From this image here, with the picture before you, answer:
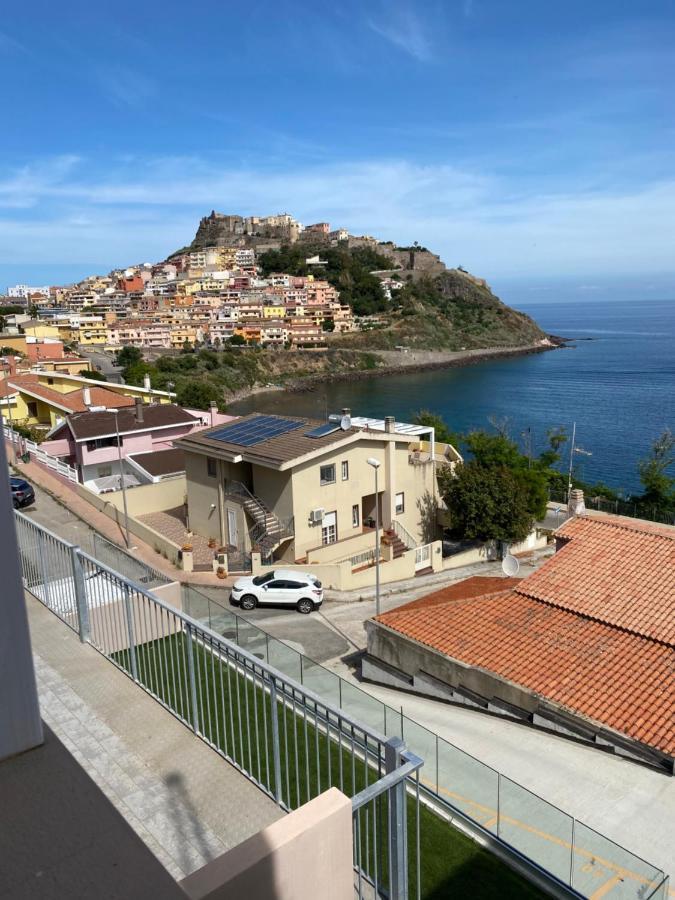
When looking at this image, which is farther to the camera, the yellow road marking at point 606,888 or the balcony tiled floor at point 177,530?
the balcony tiled floor at point 177,530

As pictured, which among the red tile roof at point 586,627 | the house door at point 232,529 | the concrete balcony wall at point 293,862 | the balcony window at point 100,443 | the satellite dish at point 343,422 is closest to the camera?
the concrete balcony wall at point 293,862

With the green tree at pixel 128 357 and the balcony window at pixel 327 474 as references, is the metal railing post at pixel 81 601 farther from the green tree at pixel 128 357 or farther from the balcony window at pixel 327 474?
the green tree at pixel 128 357

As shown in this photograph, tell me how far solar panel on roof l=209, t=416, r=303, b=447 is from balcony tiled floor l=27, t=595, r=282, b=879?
1909 centimetres

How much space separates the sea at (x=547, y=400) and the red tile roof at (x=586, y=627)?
112ft

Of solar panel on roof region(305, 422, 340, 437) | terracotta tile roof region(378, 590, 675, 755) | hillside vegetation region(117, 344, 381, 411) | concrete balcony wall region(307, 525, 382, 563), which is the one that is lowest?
hillside vegetation region(117, 344, 381, 411)

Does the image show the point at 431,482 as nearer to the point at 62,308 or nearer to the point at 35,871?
the point at 35,871

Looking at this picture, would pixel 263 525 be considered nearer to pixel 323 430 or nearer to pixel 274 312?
pixel 323 430

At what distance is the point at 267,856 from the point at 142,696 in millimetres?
3325

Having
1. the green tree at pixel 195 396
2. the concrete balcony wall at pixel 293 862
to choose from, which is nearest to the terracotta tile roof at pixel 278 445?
the concrete balcony wall at pixel 293 862

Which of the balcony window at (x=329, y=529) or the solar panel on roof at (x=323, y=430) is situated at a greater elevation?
the solar panel on roof at (x=323, y=430)

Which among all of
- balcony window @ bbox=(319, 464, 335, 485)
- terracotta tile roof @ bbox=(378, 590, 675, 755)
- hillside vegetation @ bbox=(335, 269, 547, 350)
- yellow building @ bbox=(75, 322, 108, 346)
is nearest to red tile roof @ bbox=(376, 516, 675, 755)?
terracotta tile roof @ bbox=(378, 590, 675, 755)

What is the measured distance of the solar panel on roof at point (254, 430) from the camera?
25.9 m

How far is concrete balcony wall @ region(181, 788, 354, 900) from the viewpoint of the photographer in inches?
121

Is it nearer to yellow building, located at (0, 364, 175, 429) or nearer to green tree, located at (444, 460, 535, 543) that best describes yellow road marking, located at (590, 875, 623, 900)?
green tree, located at (444, 460, 535, 543)
